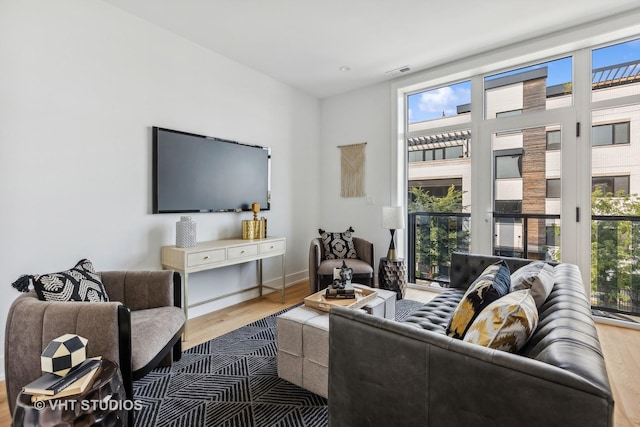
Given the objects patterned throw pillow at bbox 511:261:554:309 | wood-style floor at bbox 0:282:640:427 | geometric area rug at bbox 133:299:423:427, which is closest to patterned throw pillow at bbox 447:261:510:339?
patterned throw pillow at bbox 511:261:554:309

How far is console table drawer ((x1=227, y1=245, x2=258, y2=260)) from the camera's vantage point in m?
3.05

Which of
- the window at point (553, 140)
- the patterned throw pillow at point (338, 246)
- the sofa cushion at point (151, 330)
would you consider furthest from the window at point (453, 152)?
the sofa cushion at point (151, 330)

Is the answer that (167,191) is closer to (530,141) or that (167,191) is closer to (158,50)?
(158,50)

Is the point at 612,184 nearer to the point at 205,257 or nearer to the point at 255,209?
the point at 255,209

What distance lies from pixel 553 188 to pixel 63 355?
13.3 feet

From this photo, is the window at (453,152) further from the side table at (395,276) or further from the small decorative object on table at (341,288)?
the small decorative object on table at (341,288)

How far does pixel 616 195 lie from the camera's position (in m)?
2.94

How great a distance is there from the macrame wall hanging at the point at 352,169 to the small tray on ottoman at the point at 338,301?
2.22 metres

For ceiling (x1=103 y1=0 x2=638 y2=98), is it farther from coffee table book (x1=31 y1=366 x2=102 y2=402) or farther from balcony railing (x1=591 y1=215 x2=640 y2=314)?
coffee table book (x1=31 y1=366 x2=102 y2=402)

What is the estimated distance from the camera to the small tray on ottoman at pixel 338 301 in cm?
213

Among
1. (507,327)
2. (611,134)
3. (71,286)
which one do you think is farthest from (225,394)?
(611,134)

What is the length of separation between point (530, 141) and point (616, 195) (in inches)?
35.8

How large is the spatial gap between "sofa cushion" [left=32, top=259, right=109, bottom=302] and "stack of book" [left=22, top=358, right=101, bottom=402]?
601mm

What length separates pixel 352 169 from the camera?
4531 millimetres
